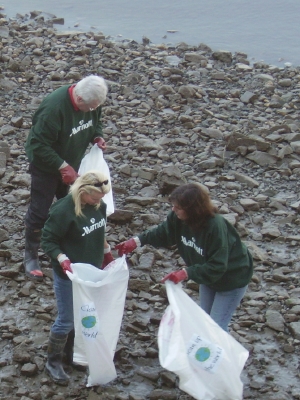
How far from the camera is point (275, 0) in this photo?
17938 mm

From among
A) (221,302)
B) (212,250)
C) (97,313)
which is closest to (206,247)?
(212,250)

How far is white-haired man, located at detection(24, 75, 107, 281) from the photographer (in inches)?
202

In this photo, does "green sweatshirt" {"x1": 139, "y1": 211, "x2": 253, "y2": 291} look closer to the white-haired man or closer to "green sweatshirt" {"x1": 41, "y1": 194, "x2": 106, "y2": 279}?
"green sweatshirt" {"x1": 41, "y1": 194, "x2": 106, "y2": 279}

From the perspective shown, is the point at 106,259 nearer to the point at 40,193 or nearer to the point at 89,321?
the point at 89,321

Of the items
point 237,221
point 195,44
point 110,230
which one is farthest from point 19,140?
point 195,44

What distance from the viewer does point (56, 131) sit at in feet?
17.1

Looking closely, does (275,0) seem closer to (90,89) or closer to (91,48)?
(91,48)

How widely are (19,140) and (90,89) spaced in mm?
3577

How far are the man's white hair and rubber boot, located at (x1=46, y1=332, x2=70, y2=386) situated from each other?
1.63 metres

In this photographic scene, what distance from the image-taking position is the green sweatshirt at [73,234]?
4.34 metres

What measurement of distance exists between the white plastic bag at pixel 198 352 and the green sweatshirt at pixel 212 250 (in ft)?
0.70

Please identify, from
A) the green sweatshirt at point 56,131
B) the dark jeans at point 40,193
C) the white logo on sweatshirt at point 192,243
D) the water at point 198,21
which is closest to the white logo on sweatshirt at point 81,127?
the green sweatshirt at point 56,131

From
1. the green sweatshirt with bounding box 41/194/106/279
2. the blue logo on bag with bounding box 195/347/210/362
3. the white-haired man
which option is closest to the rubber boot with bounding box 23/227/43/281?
the white-haired man

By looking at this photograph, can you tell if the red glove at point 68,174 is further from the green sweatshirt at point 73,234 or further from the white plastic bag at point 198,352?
the white plastic bag at point 198,352
